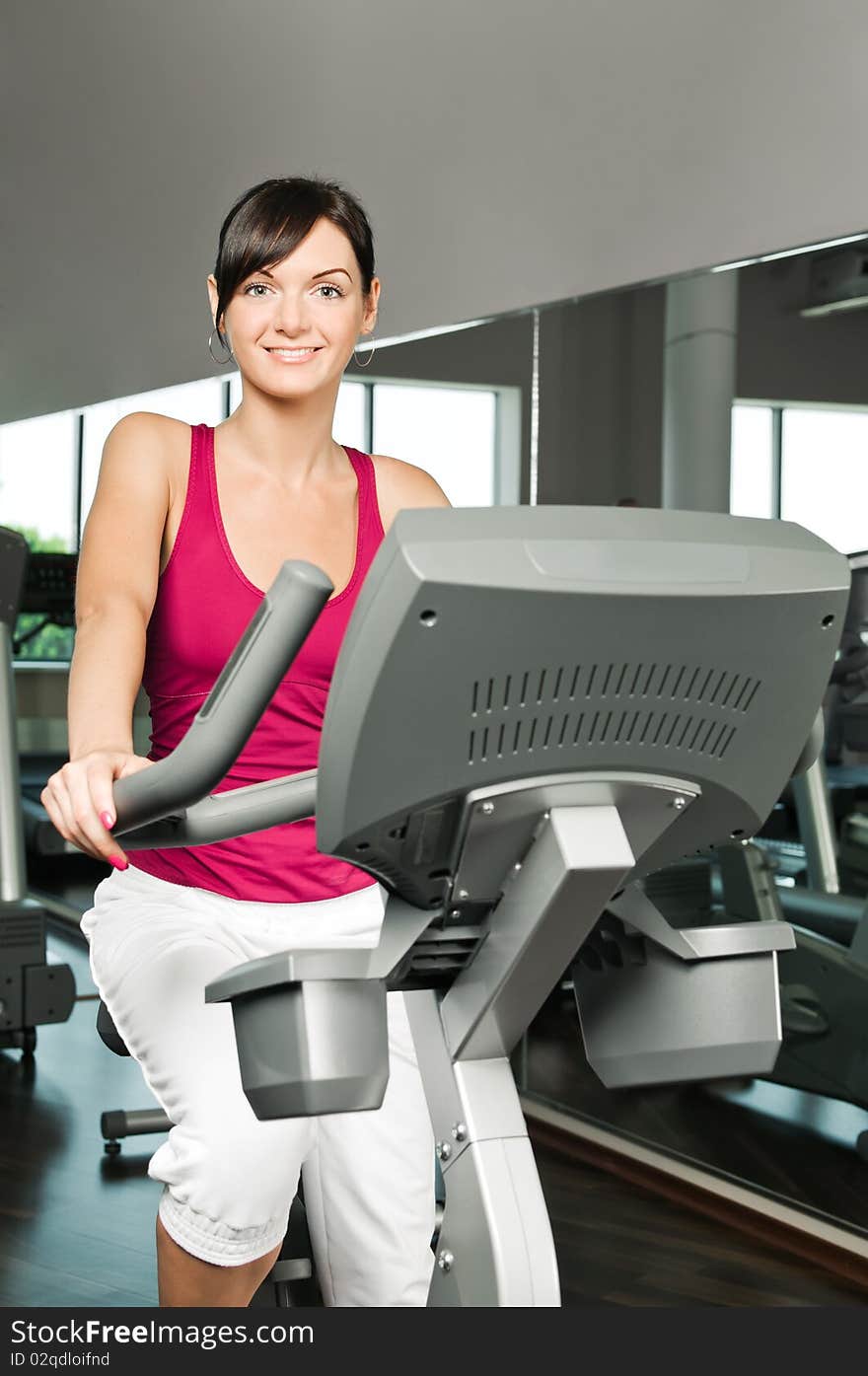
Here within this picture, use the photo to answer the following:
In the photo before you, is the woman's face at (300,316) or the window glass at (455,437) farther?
the window glass at (455,437)

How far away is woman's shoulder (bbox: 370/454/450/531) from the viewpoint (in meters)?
1.67

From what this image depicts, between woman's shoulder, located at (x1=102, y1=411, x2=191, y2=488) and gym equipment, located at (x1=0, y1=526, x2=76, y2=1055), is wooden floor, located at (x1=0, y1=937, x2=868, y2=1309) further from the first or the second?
woman's shoulder, located at (x1=102, y1=411, x2=191, y2=488)

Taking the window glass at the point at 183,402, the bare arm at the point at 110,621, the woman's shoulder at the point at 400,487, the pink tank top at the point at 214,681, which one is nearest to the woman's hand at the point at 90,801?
the bare arm at the point at 110,621

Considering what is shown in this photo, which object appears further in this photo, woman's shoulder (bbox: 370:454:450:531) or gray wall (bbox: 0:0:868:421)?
gray wall (bbox: 0:0:868:421)

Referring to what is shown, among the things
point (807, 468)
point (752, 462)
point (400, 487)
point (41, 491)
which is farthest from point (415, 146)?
point (41, 491)

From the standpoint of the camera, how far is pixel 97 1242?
2643 millimetres

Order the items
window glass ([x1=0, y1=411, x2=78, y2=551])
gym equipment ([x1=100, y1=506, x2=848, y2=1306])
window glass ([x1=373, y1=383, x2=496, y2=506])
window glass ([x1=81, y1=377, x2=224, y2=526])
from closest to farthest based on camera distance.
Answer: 1. gym equipment ([x1=100, y1=506, x2=848, y2=1306])
2. window glass ([x1=373, y1=383, x2=496, y2=506])
3. window glass ([x1=81, y1=377, x2=224, y2=526])
4. window glass ([x1=0, y1=411, x2=78, y2=551])

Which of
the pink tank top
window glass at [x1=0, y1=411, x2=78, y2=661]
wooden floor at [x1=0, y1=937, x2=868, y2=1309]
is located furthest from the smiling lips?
window glass at [x1=0, y1=411, x2=78, y2=661]

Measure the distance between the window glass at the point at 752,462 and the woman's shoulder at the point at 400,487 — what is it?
1.08 m

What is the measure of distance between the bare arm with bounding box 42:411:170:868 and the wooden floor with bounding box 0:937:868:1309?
1435 mm

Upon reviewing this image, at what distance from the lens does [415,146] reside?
348cm

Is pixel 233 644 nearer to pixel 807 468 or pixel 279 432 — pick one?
pixel 279 432

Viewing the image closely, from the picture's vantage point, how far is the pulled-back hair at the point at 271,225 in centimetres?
145

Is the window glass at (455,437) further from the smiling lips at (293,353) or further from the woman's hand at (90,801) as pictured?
the woman's hand at (90,801)
